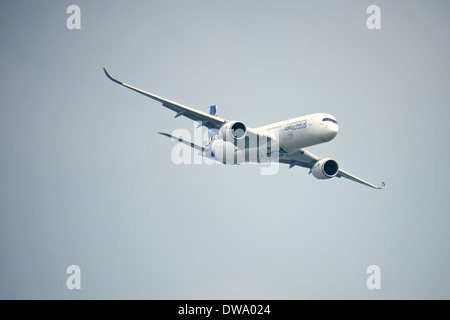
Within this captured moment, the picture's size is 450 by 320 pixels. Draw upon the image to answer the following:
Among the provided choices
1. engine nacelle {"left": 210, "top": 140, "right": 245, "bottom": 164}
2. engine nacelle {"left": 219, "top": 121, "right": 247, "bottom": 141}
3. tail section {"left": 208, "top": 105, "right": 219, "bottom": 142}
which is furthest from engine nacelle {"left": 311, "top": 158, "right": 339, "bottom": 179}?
tail section {"left": 208, "top": 105, "right": 219, "bottom": 142}

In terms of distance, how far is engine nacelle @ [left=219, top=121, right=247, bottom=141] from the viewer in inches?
1463

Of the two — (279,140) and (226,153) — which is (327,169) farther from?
(226,153)

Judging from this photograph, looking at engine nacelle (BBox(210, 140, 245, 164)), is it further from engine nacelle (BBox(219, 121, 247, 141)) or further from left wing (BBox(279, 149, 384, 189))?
left wing (BBox(279, 149, 384, 189))

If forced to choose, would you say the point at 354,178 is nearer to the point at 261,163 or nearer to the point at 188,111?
the point at 261,163

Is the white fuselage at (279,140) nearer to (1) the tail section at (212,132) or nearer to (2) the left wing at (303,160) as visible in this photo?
(1) the tail section at (212,132)

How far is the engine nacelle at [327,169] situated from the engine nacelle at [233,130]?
9.06 metres

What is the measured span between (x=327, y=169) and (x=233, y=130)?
1047cm

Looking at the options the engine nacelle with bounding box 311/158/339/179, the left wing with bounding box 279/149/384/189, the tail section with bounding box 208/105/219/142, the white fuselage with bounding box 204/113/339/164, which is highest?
the tail section with bounding box 208/105/219/142

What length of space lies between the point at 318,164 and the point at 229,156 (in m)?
8.00

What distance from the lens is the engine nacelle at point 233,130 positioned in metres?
37.2

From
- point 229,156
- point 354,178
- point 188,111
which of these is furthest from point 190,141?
point 354,178

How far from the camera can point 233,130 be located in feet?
122
